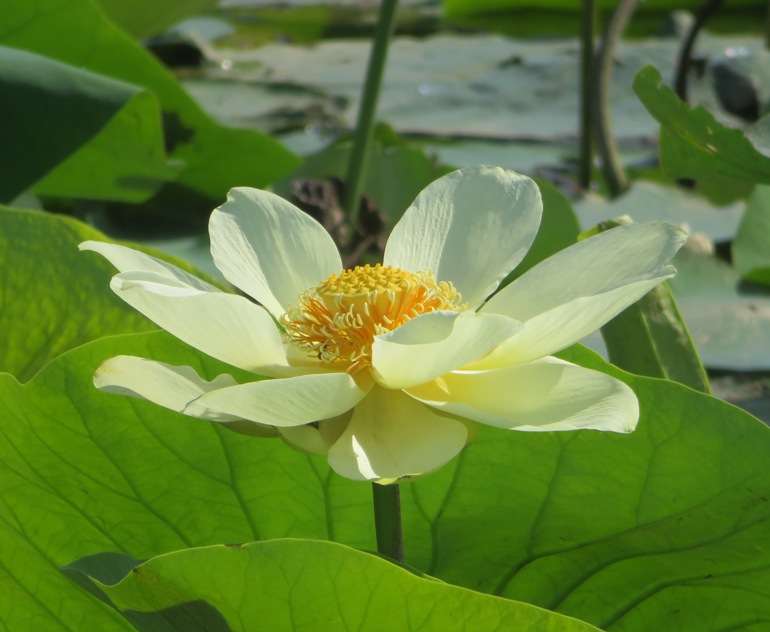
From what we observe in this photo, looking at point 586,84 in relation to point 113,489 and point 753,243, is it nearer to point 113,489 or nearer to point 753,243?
point 753,243

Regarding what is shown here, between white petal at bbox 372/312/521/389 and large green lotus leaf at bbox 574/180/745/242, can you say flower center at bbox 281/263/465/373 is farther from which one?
large green lotus leaf at bbox 574/180/745/242

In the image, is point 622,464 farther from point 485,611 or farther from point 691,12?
point 691,12

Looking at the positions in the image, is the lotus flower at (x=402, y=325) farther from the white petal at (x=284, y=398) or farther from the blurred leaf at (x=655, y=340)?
the blurred leaf at (x=655, y=340)

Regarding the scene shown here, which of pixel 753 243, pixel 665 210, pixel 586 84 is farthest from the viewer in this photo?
pixel 586 84

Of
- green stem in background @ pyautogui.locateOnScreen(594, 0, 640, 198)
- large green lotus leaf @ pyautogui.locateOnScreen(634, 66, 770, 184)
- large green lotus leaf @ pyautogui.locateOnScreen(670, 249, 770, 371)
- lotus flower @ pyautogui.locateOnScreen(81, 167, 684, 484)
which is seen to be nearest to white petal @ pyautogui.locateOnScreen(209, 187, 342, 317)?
lotus flower @ pyautogui.locateOnScreen(81, 167, 684, 484)

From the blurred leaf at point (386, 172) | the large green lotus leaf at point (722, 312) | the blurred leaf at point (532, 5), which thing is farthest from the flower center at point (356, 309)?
the blurred leaf at point (532, 5)

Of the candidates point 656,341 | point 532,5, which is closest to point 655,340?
point 656,341
